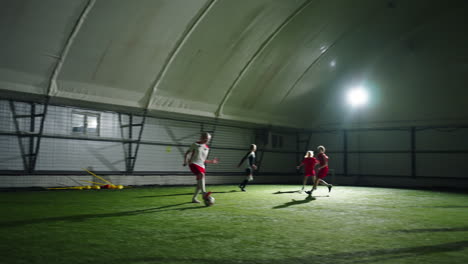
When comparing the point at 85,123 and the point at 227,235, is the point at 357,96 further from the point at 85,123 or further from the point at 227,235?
the point at 227,235

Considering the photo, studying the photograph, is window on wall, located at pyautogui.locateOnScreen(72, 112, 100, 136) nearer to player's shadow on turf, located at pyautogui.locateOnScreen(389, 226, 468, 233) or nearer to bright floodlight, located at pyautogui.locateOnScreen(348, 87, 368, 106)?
player's shadow on turf, located at pyautogui.locateOnScreen(389, 226, 468, 233)

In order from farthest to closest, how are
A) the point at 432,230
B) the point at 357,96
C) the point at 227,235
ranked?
1. the point at 357,96
2. the point at 432,230
3. the point at 227,235

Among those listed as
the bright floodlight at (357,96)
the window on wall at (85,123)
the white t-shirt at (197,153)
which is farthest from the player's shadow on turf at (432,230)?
the bright floodlight at (357,96)

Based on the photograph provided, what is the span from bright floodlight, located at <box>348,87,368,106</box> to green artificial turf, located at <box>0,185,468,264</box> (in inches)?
632

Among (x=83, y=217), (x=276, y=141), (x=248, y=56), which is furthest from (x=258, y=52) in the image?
(x=83, y=217)

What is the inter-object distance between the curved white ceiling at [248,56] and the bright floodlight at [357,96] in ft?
1.29

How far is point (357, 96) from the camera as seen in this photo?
976 inches

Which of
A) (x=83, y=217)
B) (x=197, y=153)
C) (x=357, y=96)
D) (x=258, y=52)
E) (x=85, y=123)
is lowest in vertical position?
(x=83, y=217)

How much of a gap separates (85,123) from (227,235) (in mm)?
12355

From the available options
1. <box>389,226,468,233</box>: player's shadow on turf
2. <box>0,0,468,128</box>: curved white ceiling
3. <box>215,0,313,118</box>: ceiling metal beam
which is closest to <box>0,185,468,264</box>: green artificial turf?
<box>389,226,468,233</box>: player's shadow on turf

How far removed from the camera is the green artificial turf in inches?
180

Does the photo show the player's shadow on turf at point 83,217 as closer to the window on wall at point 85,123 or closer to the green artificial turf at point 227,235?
the green artificial turf at point 227,235

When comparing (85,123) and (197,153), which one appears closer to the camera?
(197,153)

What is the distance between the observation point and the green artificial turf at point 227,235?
4.57 m
